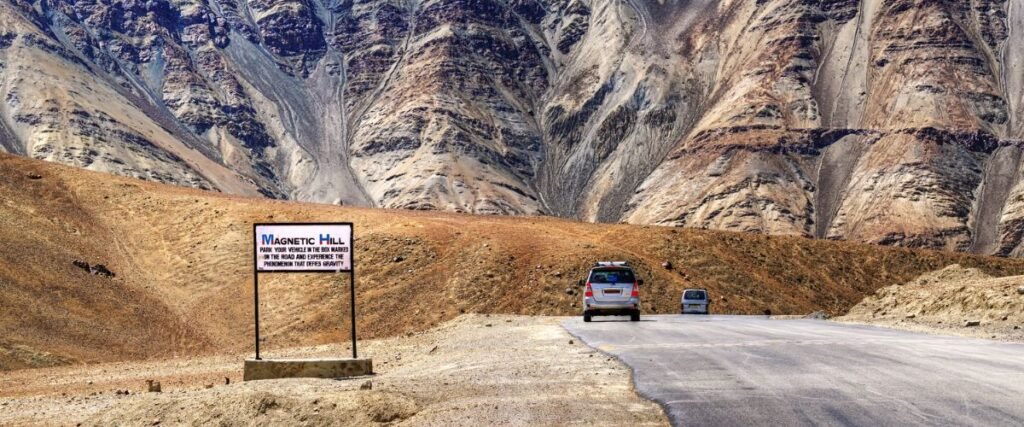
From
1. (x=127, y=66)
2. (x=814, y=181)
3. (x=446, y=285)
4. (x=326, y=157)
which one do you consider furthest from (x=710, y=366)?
(x=127, y=66)

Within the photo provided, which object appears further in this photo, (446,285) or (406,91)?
(406,91)

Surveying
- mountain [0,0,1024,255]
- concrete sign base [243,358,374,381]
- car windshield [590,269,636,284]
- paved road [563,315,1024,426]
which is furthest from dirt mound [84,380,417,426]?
mountain [0,0,1024,255]

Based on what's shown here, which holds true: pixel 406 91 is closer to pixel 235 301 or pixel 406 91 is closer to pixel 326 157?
pixel 326 157

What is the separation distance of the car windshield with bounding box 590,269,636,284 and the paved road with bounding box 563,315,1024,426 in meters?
9.67

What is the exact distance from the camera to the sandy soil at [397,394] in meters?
11.7

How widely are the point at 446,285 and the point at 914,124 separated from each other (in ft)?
299

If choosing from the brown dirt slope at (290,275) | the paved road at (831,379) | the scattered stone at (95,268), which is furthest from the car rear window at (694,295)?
the scattered stone at (95,268)

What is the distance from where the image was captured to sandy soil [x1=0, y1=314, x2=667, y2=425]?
1170 cm

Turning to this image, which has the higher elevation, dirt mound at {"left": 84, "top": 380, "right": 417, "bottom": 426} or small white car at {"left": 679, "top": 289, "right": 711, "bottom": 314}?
small white car at {"left": 679, "top": 289, "right": 711, "bottom": 314}

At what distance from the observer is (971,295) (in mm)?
27125

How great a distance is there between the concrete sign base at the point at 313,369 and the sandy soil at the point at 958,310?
12527 mm

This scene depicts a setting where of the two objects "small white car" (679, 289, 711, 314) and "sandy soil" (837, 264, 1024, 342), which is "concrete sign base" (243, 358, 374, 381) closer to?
"sandy soil" (837, 264, 1024, 342)

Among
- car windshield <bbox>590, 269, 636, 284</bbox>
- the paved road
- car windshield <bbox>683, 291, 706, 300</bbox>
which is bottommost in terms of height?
the paved road

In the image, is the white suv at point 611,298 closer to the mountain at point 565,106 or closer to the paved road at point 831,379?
the paved road at point 831,379
